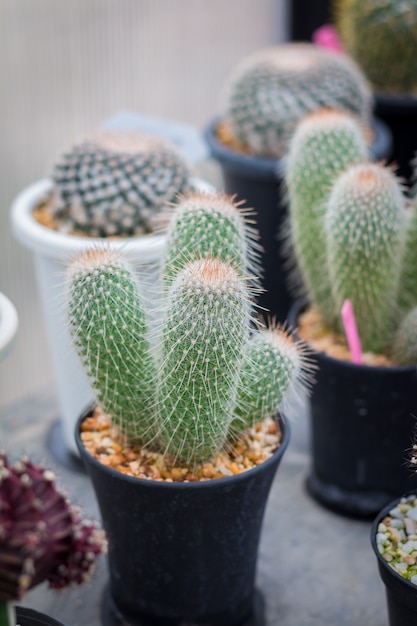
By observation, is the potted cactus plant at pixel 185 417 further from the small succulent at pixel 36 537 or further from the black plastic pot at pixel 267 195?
the black plastic pot at pixel 267 195

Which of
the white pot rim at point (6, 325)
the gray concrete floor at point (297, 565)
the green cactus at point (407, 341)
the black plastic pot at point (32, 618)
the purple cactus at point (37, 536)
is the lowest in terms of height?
the gray concrete floor at point (297, 565)

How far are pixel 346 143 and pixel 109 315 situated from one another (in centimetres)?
64

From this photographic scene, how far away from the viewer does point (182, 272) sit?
96cm

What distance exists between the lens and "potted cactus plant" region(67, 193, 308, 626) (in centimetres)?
97

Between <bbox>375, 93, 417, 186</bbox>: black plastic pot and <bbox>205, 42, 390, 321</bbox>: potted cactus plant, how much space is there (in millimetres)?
212

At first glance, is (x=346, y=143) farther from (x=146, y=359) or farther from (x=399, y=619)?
(x=399, y=619)

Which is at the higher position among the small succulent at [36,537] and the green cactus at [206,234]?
the green cactus at [206,234]

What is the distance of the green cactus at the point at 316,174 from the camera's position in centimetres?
142

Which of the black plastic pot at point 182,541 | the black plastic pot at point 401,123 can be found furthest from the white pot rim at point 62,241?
the black plastic pot at point 401,123

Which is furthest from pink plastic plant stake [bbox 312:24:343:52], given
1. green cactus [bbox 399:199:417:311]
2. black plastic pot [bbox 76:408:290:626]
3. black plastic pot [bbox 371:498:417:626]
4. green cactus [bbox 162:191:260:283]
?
black plastic pot [bbox 371:498:417:626]

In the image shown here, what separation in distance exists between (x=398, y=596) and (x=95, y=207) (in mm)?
831

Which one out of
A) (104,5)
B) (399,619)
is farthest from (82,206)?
(399,619)

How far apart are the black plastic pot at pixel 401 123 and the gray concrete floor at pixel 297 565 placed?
927 millimetres

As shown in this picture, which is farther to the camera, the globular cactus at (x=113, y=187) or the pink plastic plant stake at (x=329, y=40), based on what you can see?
the pink plastic plant stake at (x=329, y=40)
